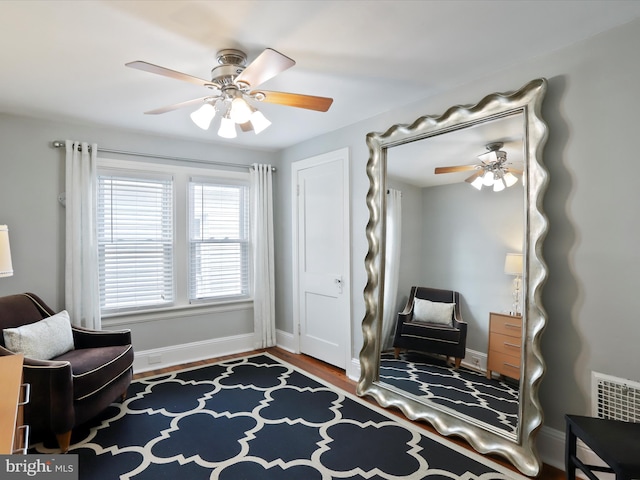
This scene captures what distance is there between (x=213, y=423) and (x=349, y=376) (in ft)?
4.56

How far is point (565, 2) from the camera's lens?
5.84 ft

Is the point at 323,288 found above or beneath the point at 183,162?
beneath

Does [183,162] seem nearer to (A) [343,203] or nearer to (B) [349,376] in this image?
(A) [343,203]

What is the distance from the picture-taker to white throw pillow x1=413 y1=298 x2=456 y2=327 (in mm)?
2760

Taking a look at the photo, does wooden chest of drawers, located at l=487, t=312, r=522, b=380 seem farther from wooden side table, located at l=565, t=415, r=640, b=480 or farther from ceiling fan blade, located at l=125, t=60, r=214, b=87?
ceiling fan blade, located at l=125, t=60, r=214, b=87

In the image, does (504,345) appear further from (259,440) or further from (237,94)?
(237,94)

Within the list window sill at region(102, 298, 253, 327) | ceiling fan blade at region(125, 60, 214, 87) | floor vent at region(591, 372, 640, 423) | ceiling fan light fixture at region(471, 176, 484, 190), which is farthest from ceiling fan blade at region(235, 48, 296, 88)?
window sill at region(102, 298, 253, 327)

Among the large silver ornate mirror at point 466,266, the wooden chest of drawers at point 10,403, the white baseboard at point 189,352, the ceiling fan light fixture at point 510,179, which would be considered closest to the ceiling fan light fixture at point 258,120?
the large silver ornate mirror at point 466,266

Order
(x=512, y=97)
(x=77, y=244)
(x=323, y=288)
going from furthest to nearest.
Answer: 1. (x=323, y=288)
2. (x=77, y=244)
3. (x=512, y=97)

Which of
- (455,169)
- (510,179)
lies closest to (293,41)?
(455,169)

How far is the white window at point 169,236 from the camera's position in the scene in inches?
146

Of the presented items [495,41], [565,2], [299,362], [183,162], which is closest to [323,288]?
[299,362]

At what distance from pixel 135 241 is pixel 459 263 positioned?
10.2 feet

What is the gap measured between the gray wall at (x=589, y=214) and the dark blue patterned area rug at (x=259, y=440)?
0.80m
